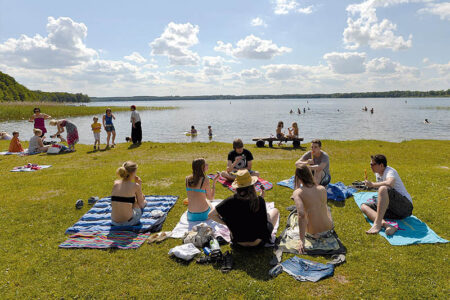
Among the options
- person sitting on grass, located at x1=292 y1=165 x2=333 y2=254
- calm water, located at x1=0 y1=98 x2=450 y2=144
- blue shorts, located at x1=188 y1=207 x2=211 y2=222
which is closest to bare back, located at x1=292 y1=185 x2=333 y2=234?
person sitting on grass, located at x1=292 y1=165 x2=333 y2=254

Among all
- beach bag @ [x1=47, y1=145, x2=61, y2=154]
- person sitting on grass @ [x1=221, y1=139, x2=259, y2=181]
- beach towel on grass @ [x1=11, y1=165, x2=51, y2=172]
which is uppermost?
person sitting on grass @ [x1=221, y1=139, x2=259, y2=181]

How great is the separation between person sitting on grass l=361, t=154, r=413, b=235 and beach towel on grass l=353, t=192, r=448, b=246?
0.44ft

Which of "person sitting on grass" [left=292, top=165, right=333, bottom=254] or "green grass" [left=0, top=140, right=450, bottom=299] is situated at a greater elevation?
"person sitting on grass" [left=292, top=165, right=333, bottom=254]

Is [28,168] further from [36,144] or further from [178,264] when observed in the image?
[178,264]

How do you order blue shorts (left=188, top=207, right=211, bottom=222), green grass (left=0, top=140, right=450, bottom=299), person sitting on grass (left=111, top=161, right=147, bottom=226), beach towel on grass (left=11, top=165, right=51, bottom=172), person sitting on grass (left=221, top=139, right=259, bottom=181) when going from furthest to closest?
beach towel on grass (left=11, top=165, right=51, bottom=172) < person sitting on grass (left=221, top=139, right=259, bottom=181) < blue shorts (left=188, top=207, right=211, bottom=222) < person sitting on grass (left=111, top=161, right=147, bottom=226) < green grass (left=0, top=140, right=450, bottom=299)

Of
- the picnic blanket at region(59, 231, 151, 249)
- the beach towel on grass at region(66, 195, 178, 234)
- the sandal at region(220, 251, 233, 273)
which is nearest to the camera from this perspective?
the sandal at region(220, 251, 233, 273)

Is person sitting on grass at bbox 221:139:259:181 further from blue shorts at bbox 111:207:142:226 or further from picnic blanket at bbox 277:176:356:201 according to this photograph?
blue shorts at bbox 111:207:142:226

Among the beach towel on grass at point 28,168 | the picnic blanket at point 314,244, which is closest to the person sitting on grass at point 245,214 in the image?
the picnic blanket at point 314,244

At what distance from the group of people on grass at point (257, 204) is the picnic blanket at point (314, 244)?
0.47 feet

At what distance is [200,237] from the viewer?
5.62 metres

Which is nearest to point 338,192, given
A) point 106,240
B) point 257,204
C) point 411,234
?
point 411,234

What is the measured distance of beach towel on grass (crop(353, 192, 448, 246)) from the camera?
551cm

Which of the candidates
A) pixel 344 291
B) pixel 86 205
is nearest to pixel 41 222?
pixel 86 205

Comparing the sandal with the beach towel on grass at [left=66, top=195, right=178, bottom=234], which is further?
the beach towel on grass at [left=66, top=195, right=178, bottom=234]
